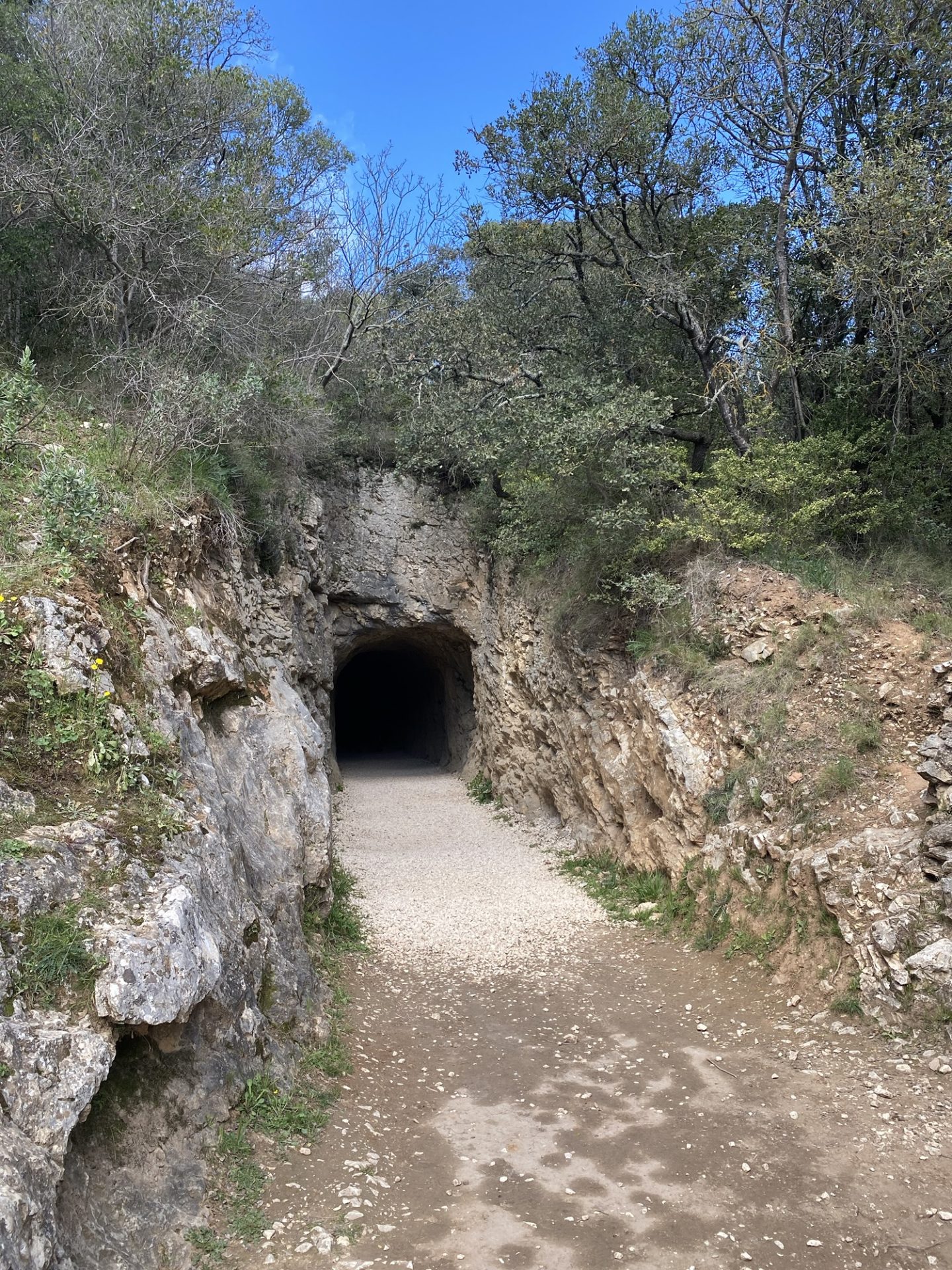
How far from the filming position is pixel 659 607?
1201cm

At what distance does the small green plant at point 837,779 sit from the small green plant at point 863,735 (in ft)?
0.70

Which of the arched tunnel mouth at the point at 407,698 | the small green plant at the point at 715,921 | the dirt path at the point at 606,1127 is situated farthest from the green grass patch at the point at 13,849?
the arched tunnel mouth at the point at 407,698

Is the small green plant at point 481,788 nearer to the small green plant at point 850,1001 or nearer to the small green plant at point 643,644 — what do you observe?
the small green plant at point 643,644

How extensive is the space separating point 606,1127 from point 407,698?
72.8ft

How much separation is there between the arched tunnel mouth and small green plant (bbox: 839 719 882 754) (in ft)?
37.4

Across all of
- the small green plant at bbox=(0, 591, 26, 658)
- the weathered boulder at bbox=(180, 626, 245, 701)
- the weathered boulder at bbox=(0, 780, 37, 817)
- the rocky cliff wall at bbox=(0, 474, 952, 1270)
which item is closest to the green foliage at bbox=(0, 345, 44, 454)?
the rocky cliff wall at bbox=(0, 474, 952, 1270)

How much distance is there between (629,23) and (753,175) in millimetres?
3200

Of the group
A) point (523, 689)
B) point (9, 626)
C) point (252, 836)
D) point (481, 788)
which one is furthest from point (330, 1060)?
point (481, 788)

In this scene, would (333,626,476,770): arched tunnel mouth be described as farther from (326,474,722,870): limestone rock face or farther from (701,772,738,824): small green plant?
(701,772,738,824): small green plant

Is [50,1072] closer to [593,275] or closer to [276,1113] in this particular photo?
[276,1113]

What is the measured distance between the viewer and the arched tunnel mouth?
20875mm

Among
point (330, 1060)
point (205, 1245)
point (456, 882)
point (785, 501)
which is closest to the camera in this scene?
point (205, 1245)

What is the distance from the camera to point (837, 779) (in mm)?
8641

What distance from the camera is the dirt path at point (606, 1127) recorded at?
190 inches
